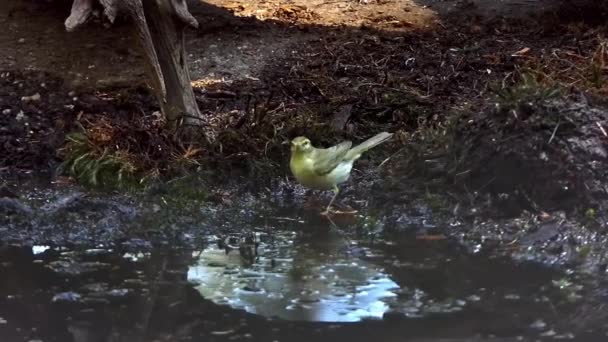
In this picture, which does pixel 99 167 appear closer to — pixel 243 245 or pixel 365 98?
pixel 243 245

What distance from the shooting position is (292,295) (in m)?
3.38

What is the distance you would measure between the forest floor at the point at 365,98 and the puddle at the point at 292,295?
0.44 metres

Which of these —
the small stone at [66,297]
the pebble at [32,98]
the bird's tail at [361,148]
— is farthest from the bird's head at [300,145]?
the pebble at [32,98]

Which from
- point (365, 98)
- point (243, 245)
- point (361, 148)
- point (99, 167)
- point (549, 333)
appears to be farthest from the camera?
point (365, 98)

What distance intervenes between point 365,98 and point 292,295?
257cm

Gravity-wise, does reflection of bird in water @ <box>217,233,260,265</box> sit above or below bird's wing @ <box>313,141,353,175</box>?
below

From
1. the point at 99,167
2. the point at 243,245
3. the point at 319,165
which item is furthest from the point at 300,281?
the point at 99,167

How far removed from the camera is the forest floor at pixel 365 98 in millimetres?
4113

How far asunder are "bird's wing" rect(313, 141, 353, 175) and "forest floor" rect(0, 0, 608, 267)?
1.02 feet

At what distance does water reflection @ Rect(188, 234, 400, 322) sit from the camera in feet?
10.6

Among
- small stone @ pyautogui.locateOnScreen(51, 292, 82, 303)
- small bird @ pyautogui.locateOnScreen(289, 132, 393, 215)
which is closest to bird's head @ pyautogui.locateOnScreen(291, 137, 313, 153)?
small bird @ pyautogui.locateOnScreen(289, 132, 393, 215)

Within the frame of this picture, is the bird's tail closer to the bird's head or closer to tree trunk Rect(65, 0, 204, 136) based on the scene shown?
the bird's head

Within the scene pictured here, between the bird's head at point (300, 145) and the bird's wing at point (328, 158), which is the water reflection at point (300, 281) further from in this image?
the bird's head at point (300, 145)

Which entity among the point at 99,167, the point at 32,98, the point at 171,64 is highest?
the point at 171,64
